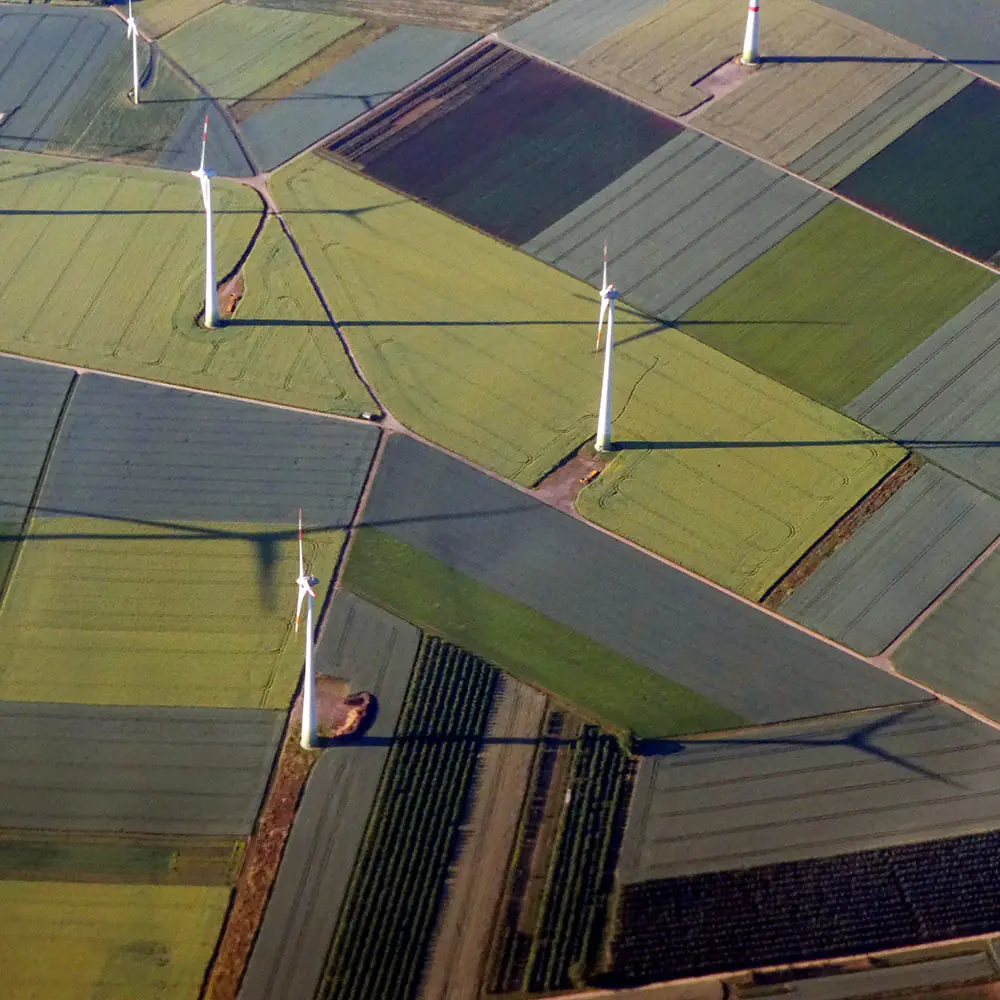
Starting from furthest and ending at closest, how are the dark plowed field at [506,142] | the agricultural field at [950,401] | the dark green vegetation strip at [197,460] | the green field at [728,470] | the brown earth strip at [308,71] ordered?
the brown earth strip at [308,71], the dark plowed field at [506,142], the agricultural field at [950,401], the dark green vegetation strip at [197,460], the green field at [728,470]

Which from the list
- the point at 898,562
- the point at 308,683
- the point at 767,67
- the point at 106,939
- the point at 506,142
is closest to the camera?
the point at 106,939

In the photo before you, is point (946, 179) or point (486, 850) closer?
point (486, 850)

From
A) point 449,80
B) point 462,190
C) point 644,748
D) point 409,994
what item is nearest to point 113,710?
point 409,994

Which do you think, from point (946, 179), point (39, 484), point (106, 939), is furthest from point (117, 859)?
point (946, 179)

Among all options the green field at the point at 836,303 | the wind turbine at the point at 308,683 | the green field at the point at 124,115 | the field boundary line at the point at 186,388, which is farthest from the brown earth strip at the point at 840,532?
the green field at the point at 124,115

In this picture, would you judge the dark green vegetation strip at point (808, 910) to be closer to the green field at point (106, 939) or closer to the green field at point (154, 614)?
the green field at point (106, 939)

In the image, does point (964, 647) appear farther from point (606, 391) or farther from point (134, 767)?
point (134, 767)

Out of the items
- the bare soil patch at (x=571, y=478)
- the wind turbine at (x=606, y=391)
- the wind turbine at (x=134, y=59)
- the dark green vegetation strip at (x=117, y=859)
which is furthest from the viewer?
the wind turbine at (x=134, y=59)
